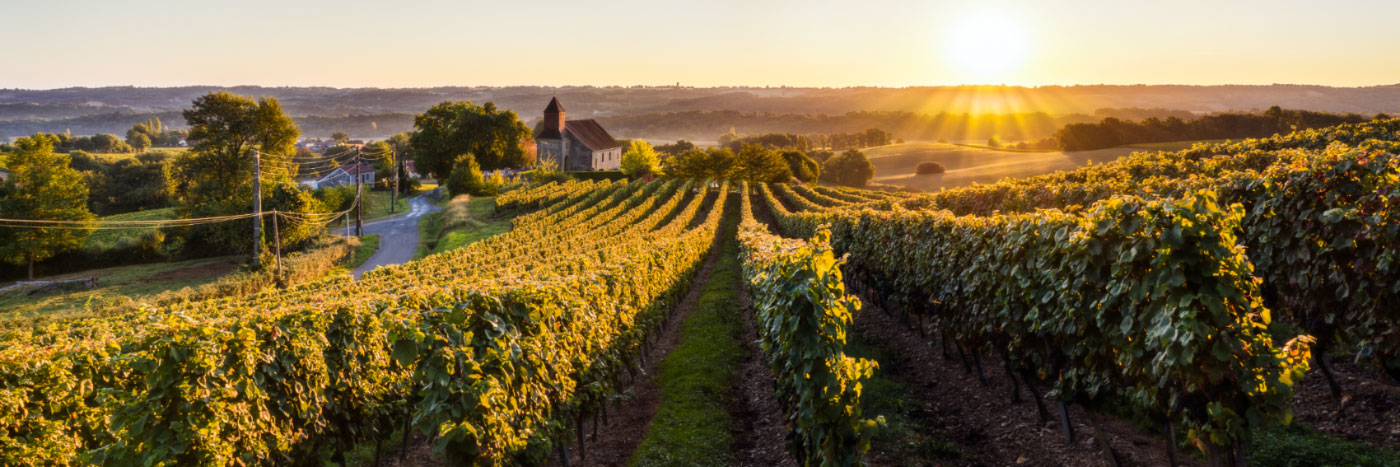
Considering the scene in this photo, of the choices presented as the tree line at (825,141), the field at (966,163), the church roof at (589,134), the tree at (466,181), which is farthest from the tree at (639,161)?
the tree line at (825,141)

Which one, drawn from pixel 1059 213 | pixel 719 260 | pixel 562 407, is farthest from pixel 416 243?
pixel 1059 213

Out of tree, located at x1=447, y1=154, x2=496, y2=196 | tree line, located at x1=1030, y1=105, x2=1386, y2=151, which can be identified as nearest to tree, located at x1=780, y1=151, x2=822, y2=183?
tree line, located at x1=1030, y1=105, x2=1386, y2=151

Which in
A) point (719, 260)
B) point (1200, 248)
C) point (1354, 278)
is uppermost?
point (1200, 248)

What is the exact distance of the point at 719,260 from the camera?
113 ft

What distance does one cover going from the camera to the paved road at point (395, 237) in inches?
1794

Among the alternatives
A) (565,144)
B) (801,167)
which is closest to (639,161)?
(565,144)

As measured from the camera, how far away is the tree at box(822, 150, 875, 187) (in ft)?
320

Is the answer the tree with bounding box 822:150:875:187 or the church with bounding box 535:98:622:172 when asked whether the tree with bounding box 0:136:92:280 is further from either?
the tree with bounding box 822:150:875:187

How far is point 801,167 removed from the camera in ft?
323

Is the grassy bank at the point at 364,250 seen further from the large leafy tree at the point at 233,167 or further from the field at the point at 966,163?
the field at the point at 966,163

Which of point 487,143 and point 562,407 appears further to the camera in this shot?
point 487,143

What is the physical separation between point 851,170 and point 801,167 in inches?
279

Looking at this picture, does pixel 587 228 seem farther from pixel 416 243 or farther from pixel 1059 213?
pixel 1059 213

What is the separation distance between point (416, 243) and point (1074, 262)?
167 feet
